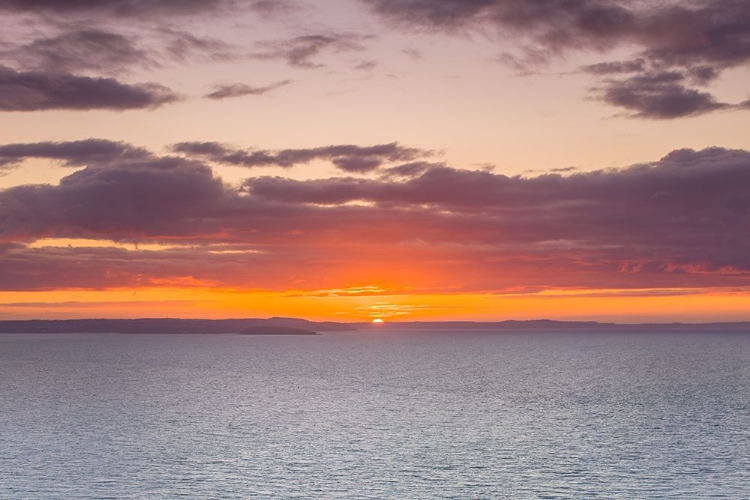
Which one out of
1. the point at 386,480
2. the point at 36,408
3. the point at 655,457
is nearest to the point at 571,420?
the point at 655,457

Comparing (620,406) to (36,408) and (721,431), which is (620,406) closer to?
(721,431)

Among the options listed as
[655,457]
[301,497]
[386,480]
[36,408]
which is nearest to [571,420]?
[655,457]

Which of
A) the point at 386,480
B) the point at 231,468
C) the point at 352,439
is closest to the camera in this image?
the point at 386,480

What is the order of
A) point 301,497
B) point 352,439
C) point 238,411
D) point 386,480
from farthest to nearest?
point 238,411 < point 352,439 < point 386,480 < point 301,497

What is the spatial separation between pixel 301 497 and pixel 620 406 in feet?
267

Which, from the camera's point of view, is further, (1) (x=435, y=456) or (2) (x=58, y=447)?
(2) (x=58, y=447)

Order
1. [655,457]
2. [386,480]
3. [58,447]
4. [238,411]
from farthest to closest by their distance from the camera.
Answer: [238,411] < [58,447] < [655,457] < [386,480]

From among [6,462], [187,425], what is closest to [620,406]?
[187,425]

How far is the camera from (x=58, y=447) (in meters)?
90.8

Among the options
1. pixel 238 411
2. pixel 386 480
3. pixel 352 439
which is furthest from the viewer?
pixel 238 411

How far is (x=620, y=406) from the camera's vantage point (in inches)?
5266

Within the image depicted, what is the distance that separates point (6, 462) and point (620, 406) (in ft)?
305

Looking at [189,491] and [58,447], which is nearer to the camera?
[189,491]

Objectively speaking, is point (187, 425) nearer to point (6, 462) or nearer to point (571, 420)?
point (6, 462)
